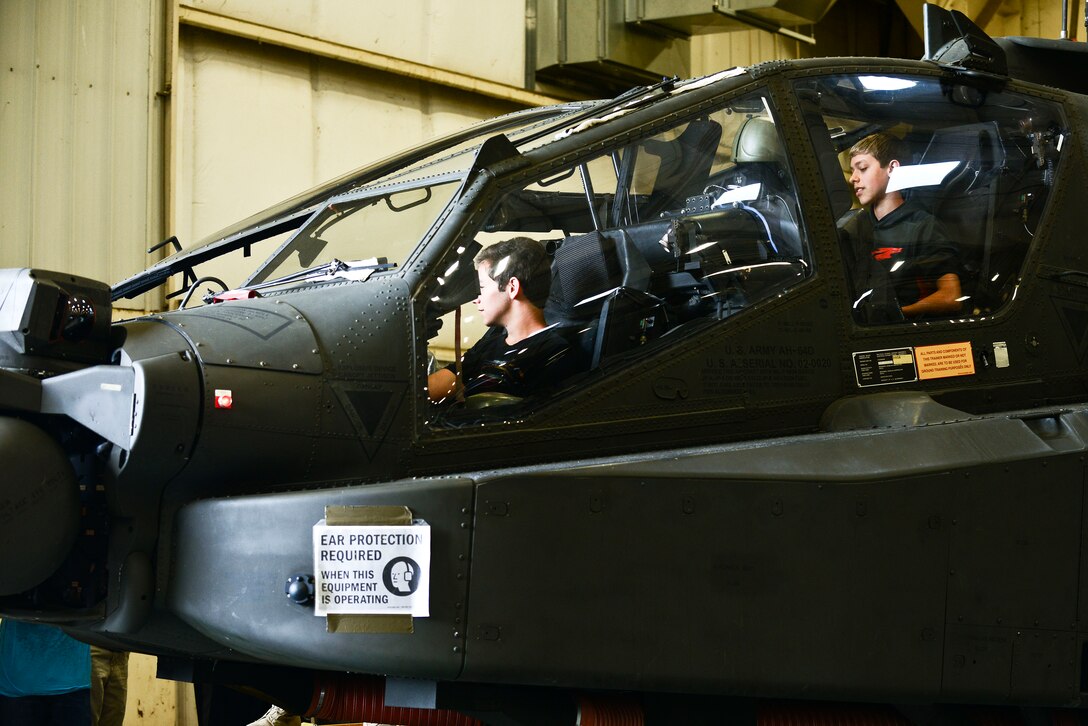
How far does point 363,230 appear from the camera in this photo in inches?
166

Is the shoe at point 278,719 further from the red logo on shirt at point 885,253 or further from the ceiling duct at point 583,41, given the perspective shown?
the ceiling duct at point 583,41

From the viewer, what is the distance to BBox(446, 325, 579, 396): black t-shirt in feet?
11.7

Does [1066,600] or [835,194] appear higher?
[835,194]

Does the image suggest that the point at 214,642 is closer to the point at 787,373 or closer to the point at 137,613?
the point at 137,613

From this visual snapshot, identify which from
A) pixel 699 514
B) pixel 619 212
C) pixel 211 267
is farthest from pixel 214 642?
pixel 211 267

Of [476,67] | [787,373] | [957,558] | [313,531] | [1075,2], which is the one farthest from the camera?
[1075,2]

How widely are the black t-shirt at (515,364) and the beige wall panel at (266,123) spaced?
515cm

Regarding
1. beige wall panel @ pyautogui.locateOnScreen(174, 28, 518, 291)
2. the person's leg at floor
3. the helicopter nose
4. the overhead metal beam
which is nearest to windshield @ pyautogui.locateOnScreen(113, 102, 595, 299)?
the helicopter nose

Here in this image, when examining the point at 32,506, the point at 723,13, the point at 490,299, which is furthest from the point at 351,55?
the point at 32,506

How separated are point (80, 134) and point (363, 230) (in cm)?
437

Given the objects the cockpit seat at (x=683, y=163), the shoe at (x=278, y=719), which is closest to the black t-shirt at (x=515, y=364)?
the cockpit seat at (x=683, y=163)

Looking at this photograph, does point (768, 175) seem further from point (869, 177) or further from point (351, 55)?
point (351, 55)

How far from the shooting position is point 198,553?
320 cm

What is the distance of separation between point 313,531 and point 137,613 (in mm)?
522
